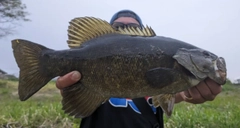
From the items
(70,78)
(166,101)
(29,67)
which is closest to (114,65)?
(70,78)

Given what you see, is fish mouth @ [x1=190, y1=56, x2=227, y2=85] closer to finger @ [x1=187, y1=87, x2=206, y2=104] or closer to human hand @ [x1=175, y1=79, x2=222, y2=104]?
human hand @ [x1=175, y1=79, x2=222, y2=104]

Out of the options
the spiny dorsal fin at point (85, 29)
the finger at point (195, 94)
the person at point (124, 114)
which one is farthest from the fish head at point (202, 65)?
the person at point (124, 114)

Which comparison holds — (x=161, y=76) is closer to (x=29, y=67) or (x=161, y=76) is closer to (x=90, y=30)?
(x=90, y=30)

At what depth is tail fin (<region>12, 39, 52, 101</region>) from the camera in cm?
181

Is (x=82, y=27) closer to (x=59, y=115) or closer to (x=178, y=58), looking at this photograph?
(x=178, y=58)

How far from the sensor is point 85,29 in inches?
72.4

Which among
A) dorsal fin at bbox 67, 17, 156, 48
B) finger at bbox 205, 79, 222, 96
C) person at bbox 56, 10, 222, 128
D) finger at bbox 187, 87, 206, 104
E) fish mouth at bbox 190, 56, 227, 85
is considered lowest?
person at bbox 56, 10, 222, 128

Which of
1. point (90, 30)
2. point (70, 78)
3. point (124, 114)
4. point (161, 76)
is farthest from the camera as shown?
point (124, 114)

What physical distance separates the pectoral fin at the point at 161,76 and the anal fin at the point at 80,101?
0.30 meters

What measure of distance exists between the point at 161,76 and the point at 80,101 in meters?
0.48

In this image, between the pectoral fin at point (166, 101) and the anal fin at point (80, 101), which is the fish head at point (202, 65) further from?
the anal fin at point (80, 101)

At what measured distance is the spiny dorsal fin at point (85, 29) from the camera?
181 cm

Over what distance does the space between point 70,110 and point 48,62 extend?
288 mm

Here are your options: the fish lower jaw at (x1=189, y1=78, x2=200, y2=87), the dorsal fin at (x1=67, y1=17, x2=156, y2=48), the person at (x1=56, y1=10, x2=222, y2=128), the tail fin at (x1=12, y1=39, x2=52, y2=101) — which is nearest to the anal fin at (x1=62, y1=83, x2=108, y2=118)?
the tail fin at (x1=12, y1=39, x2=52, y2=101)
